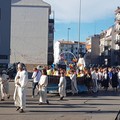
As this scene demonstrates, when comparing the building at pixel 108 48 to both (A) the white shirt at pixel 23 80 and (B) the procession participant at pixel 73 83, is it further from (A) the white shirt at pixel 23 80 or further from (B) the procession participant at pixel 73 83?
(A) the white shirt at pixel 23 80

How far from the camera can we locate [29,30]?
80750 mm

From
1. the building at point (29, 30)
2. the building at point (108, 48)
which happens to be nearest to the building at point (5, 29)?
the building at point (29, 30)

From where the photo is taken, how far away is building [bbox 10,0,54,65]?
78688 mm

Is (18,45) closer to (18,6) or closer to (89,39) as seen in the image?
(18,6)

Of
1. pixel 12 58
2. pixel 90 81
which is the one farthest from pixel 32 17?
pixel 90 81

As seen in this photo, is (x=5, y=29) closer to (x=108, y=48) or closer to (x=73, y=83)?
(x=73, y=83)

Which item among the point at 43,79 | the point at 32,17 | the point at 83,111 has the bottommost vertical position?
the point at 83,111

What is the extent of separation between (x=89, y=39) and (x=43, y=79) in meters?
135

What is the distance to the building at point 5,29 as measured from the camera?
192ft

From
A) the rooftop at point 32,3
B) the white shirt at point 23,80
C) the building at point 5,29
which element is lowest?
the white shirt at point 23,80

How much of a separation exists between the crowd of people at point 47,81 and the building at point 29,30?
146 feet

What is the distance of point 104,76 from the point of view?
34500mm

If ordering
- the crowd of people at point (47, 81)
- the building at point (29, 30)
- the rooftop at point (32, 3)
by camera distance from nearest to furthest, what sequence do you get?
the crowd of people at point (47, 81)
the building at point (29, 30)
the rooftop at point (32, 3)

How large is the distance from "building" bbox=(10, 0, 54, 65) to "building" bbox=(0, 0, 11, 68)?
18.9m
